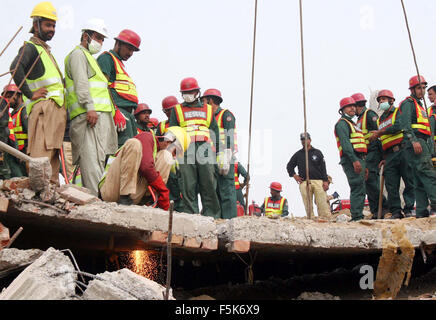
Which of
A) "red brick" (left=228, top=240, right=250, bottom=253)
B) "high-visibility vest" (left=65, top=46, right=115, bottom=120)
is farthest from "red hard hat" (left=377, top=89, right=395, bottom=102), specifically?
"red brick" (left=228, top=240, right=250, bottom=253)

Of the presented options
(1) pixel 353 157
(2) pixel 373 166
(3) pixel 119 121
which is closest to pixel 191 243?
(3) pixel 119 121

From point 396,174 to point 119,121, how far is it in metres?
4.41

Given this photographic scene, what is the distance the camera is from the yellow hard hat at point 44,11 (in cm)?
664

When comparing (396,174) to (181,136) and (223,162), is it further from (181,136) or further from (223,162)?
(181,136)

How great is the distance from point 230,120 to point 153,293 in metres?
5.32

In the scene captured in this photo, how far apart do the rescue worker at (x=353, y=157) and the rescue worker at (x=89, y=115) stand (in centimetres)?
401

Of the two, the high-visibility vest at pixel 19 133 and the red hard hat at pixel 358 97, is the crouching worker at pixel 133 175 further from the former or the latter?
the red hard hat at pixel 358 97

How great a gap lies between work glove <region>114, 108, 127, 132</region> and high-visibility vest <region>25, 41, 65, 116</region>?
29.6 inches

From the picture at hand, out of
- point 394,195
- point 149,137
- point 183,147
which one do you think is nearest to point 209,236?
point 149,137

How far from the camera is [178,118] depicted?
823cm

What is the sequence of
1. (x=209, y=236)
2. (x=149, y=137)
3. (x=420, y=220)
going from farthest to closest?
1. (x=420, y=220)
2. (x=149, y=137)
3. (x=209, y=236)

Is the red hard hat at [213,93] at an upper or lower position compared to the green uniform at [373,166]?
upper

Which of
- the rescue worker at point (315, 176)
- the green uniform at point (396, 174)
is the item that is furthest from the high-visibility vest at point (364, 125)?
the rescue worker at point (315, 176)
